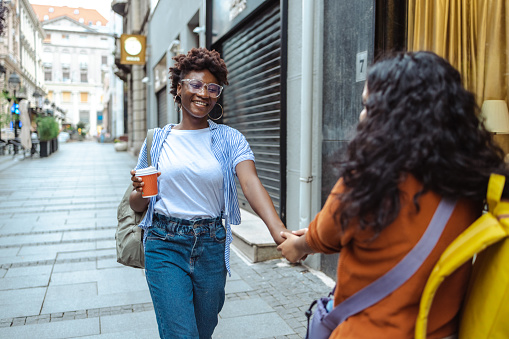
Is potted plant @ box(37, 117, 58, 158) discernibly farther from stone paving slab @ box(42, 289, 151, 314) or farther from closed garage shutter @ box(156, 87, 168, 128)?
stone paving slab @ box(42, 289, 151, 314)

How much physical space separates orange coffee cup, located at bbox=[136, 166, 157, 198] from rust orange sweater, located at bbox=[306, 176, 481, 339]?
1037 millimetres

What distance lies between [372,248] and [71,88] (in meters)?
107

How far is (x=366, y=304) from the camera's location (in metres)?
1.34

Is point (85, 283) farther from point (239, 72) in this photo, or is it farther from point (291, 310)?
point (239, 72)

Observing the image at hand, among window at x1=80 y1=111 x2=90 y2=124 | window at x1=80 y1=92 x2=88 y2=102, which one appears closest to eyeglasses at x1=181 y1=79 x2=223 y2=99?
window at x1=80 y1=111 x2=90 y2=124

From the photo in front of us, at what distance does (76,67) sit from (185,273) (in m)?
110

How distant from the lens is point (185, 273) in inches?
91.8

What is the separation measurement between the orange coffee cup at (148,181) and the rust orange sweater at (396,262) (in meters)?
1.04

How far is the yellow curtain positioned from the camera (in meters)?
3.12

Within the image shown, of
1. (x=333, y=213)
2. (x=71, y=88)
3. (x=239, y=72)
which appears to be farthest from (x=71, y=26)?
(x=333, y=213)

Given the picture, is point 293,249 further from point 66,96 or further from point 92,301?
point 66,96

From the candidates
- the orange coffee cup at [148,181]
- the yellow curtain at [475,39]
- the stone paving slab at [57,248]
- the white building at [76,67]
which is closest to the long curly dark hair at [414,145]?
the orange coffee cup at [148,181]

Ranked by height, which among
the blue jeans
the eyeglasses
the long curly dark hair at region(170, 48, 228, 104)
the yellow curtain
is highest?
the yellow curtain

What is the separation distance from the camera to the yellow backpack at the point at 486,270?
3.89 feet
